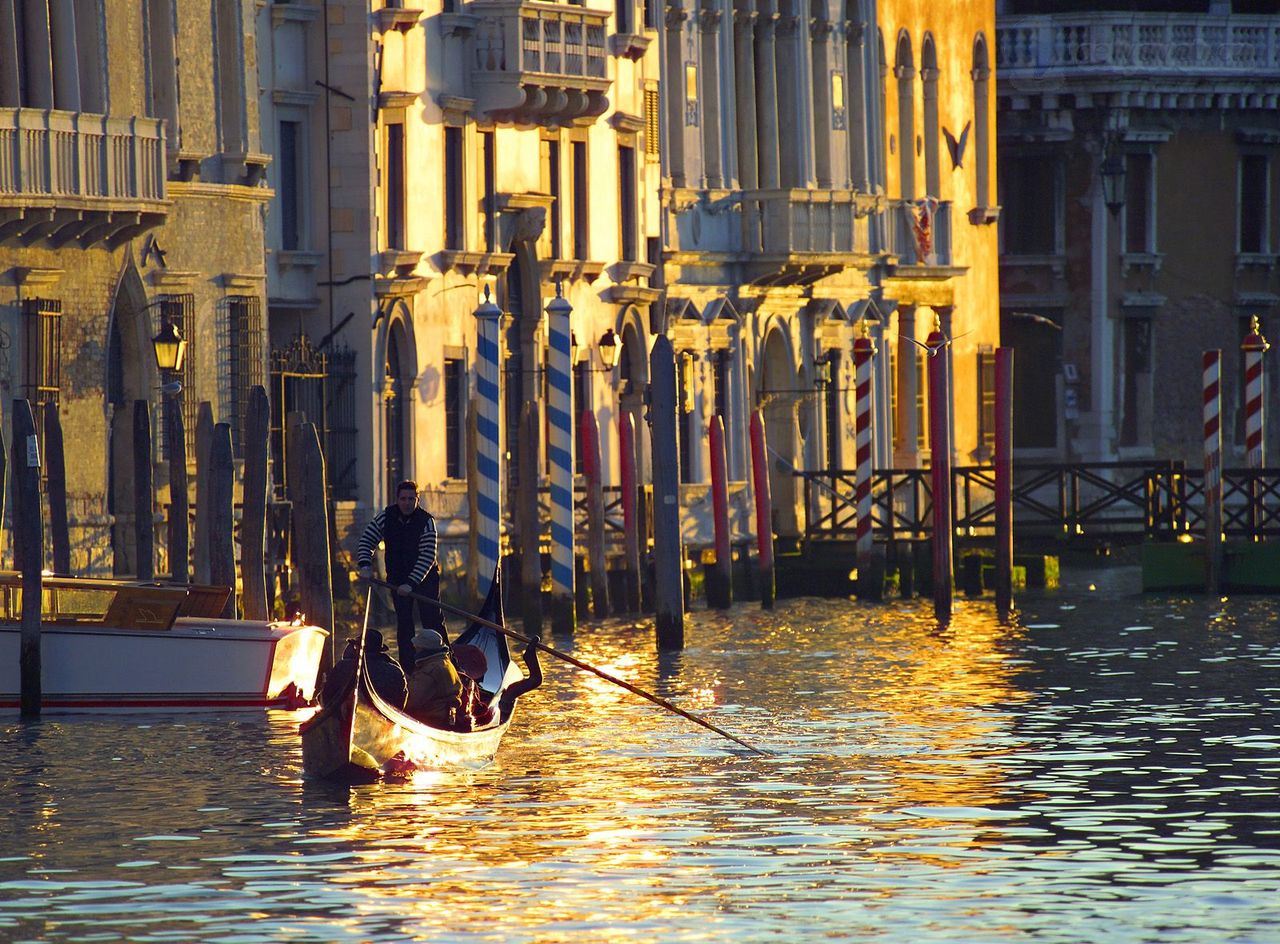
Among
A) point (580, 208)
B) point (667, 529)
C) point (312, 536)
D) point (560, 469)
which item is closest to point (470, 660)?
point (312, 536)

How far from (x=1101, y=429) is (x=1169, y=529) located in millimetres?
13361

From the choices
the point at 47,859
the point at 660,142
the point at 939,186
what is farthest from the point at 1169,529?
the point at 47,859

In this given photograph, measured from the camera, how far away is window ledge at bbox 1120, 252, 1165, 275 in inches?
2153

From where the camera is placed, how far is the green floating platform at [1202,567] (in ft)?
128

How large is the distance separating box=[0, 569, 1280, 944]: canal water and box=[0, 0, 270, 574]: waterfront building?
4.84 metres

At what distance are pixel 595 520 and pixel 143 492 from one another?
23.6ft

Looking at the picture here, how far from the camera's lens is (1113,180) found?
54625 millimetres

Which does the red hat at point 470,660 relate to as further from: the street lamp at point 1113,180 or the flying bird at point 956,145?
the street lamp at point 1113,180

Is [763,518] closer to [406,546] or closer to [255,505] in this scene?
[255,505]

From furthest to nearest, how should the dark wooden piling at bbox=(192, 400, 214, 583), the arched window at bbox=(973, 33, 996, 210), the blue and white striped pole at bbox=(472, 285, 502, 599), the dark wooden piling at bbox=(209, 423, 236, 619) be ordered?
the arched window at bbox=(973, 33, 996, 210), the blue and white striped pole at bbox=(472, 285, 502, 599), the dark wooden piling at bbox=(192, 400, 214, 583), the dark wooden piling at bbox=(209, 423, 236, 619)

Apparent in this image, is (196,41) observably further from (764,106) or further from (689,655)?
(764,106)

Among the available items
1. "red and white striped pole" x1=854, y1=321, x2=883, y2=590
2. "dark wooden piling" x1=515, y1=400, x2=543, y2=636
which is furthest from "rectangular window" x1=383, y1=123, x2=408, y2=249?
"red and white striped pole" x1=854, y1=321, x2=883, y2=590

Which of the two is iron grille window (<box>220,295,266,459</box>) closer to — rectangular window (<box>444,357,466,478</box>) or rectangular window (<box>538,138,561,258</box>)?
rectangular window (<box>444,357,466,478</box>)

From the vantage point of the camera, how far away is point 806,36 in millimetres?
45375
